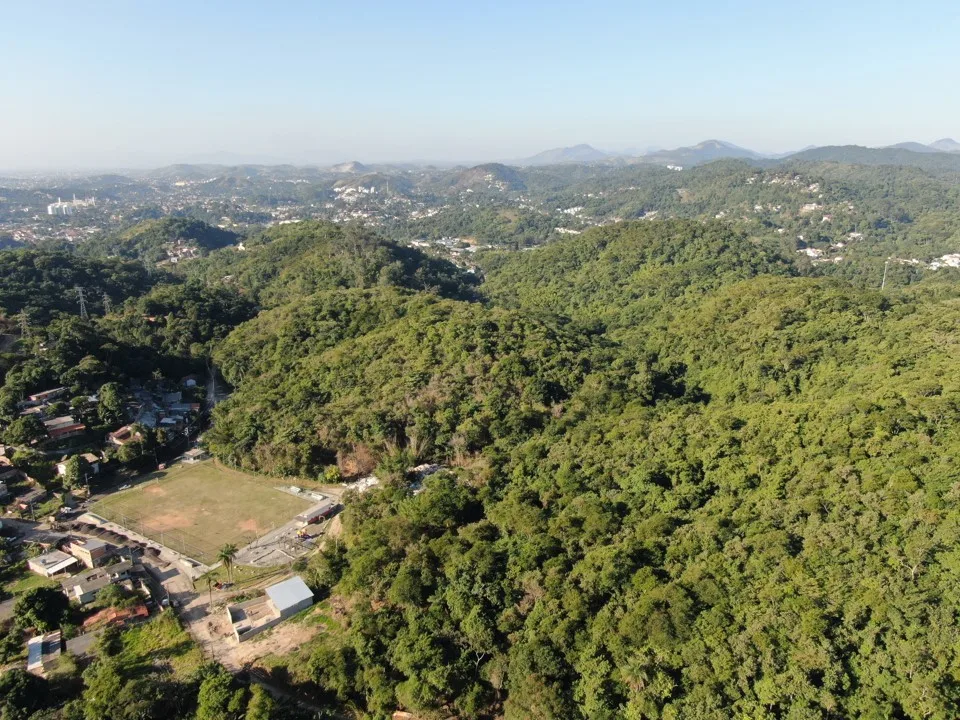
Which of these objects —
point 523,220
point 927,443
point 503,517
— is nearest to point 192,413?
point 503,517

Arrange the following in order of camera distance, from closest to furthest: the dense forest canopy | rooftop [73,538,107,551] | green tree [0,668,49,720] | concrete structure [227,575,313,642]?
the dense forest canopy → green tree [0,668,49,720] → concrete structure [227,575,313,642] → rooftop [73,538,107,551]

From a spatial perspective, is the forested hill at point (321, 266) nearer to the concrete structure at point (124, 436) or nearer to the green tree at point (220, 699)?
the concrete structure at point (124, 436)

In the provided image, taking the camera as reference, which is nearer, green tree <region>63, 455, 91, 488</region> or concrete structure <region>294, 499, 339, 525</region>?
concrete structure <region>294, 499, 339, 525</region>

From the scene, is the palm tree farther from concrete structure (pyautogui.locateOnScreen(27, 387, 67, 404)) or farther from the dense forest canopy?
concrete structure (pyautogui.locateOnScreen(27, 387, 67, 404))

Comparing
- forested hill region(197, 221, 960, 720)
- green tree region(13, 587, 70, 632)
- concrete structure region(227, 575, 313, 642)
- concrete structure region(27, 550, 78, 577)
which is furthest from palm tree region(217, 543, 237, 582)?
concrete structure region(27, 550, 78, 577)

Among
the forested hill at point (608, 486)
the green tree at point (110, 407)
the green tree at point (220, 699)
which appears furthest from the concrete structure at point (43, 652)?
the green tree at point (110, 407)
